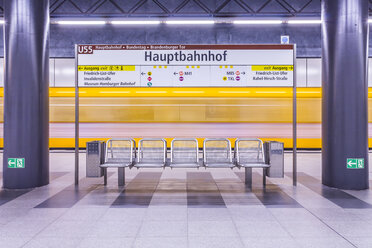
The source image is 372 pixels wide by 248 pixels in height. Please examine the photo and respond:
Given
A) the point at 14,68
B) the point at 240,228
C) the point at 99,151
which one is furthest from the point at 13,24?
the point at 240,228

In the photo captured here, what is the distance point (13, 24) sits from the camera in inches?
237

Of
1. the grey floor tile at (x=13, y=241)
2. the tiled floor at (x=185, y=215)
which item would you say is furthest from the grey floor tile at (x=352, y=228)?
the grey floor tile at (x=13, y=241)

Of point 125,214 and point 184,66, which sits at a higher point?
point 184,66

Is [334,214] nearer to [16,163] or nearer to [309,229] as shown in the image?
[309,229]

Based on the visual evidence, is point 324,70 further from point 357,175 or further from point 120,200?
point 120,200

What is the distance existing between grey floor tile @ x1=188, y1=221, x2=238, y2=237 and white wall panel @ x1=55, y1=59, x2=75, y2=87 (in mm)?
10778

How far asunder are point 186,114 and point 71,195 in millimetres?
6965

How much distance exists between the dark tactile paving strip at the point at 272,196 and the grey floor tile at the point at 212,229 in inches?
46.4

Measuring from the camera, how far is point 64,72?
42.4ft

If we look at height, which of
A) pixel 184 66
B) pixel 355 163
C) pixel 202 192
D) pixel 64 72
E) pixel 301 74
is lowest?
pixel 202 192

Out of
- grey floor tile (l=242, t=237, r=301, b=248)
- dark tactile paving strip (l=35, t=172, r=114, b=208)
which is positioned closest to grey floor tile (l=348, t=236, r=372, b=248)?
grey floor tile (l=242, t=237, r=301, b=248)

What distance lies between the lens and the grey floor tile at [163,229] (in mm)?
3436

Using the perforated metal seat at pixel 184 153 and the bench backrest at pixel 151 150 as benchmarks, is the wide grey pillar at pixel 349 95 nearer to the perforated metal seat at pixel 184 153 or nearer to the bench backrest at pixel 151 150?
the perforated metal seat at pixel 184 153

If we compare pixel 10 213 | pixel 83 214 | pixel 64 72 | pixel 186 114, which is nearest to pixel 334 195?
pixel 83 214
